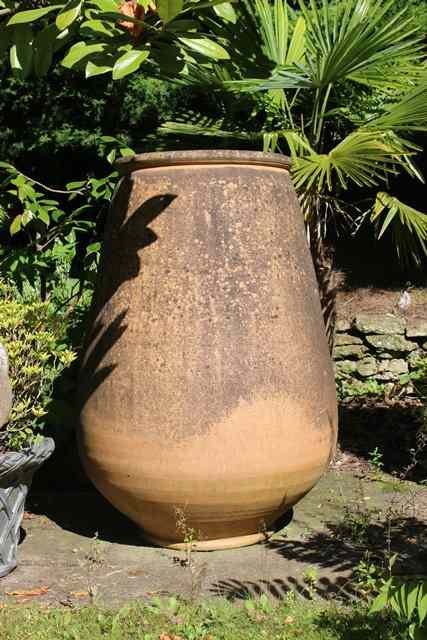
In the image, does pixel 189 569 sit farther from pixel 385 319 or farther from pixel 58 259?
pixel 385 319

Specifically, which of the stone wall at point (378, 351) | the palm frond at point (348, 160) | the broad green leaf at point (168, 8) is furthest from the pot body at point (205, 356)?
the stone wall at point (378, 351)

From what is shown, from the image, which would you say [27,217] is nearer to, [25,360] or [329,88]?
[25,360]

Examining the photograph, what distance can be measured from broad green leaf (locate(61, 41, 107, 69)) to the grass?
1.76 metres

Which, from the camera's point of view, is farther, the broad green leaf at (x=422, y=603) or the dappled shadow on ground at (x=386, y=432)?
the dappled shadow on ground at (x=386, y=432)

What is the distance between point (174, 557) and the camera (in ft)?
12.4

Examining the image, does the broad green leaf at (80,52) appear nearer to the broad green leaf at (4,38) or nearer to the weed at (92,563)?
the broad green leaf at (4,38)

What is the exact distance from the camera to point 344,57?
4.97 m

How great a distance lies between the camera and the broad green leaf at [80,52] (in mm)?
2139

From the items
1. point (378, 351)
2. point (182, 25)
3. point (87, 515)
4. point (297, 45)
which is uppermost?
point (182, 25)

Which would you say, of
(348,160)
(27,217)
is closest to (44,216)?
(27,217)

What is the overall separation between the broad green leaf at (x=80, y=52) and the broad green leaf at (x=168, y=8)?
20 centimetres

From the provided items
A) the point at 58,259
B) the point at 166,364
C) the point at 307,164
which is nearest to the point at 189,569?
the point at 166,364

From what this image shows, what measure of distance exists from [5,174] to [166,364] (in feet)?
8.40

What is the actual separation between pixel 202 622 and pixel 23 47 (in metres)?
1.88
